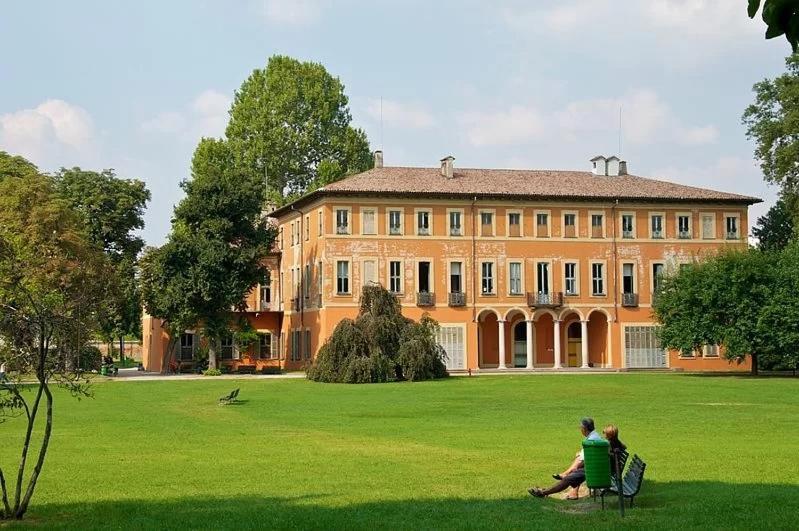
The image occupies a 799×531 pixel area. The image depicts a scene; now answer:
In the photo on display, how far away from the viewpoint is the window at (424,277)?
65500 mm

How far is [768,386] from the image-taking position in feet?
149

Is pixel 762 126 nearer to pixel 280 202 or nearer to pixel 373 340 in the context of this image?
pixel 373 340

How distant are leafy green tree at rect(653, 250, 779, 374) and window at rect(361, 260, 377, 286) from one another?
16.0 metres

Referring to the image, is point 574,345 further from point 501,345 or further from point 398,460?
point 398,460

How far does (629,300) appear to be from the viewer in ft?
222

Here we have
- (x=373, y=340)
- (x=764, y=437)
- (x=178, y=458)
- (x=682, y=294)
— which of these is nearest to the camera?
(x=178, y=458)

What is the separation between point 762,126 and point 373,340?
2406 cm

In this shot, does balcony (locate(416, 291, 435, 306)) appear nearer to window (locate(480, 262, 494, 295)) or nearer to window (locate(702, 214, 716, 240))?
window (locate(480, 262, 494, 295))

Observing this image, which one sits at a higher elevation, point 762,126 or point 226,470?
point 762,126

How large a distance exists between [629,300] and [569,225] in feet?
18.6

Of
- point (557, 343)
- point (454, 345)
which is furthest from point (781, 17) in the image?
point (557, 343)

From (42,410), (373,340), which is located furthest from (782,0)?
(373,340)

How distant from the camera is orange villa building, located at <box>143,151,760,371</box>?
64875 mm

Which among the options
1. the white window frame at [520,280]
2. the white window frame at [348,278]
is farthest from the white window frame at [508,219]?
the white window frame at [348,278]
